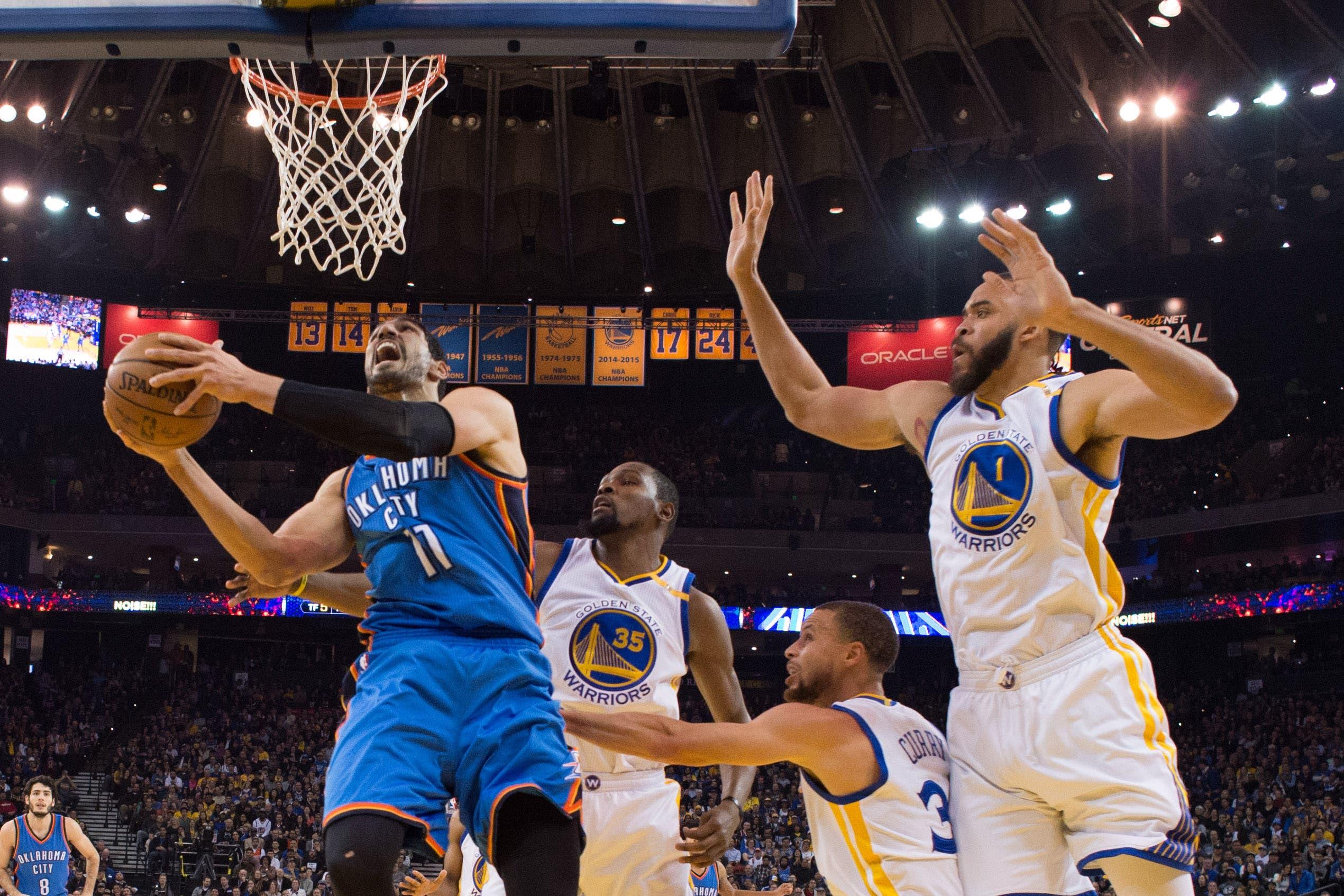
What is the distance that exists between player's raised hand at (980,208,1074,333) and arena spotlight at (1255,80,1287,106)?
1621 cm

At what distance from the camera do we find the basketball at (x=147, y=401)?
3561 mm

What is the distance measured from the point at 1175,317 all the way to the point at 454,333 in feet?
48.9

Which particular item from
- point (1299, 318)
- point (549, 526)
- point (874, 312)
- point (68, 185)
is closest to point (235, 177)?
point (68, 185)

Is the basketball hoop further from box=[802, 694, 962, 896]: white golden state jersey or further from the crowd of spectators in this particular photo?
the crowd of spectators

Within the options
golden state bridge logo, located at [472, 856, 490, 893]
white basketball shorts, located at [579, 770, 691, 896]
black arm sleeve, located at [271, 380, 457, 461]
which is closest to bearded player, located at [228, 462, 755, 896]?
white basketball shorts, located at [579, 770, 691, 896]

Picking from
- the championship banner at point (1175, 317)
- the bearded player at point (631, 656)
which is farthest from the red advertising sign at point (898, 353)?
the bearded player at point (631, 656)

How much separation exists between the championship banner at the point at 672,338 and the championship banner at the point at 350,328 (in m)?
6.01

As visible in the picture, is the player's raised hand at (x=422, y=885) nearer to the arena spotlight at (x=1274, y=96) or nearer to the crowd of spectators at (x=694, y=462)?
the arena spotlight at (x=1274, y=96)

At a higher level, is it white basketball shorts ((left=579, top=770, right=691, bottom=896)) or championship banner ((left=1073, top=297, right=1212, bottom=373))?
championship banner ((left=1073, top=297, right=1212, bottom=373))

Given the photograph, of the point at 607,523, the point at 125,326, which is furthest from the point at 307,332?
the point at 607,523

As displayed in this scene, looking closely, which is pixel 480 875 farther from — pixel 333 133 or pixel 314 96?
pixel 333 133

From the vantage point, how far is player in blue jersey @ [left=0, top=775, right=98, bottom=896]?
10.0 metres

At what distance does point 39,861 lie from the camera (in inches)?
401

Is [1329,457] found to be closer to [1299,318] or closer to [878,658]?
[1299,318]
